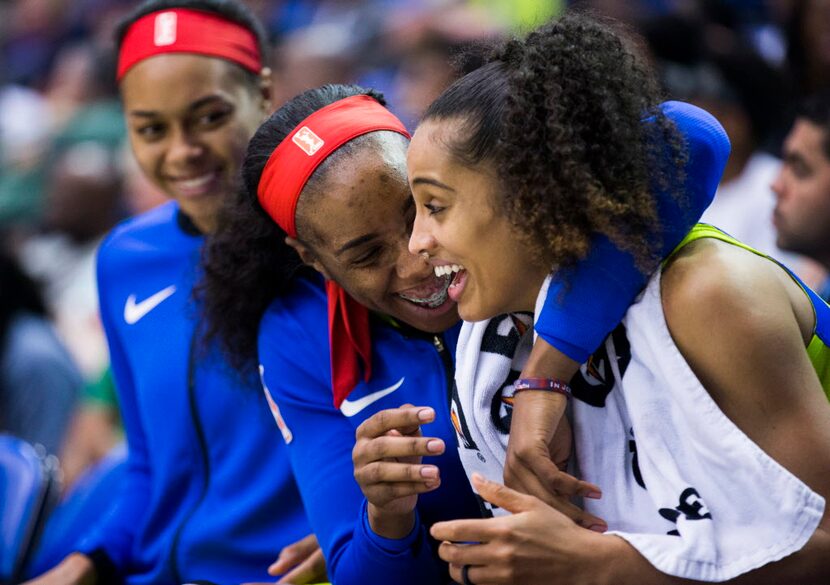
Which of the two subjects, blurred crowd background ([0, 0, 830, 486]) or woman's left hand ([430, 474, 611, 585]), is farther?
blurred crowd background ([0, 0, 830, 486])

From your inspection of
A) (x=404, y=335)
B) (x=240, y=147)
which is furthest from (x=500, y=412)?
(x=240, y=147)

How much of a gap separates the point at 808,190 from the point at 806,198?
0.07ft

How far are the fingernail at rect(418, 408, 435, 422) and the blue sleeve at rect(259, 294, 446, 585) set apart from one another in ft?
1.01

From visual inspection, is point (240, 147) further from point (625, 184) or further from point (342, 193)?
point (625, 184)

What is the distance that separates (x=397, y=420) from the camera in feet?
6.10

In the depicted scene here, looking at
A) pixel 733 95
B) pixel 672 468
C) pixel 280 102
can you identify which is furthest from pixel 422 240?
pixel 280 102

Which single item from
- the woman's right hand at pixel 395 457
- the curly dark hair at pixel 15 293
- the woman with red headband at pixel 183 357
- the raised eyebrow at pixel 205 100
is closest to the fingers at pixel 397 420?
the woman's right hand at pixel 395 457

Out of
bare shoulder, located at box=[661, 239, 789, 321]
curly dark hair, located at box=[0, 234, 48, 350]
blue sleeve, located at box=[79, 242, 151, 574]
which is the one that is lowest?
curly dark hair, located at box=[0, 234, 48, 350]

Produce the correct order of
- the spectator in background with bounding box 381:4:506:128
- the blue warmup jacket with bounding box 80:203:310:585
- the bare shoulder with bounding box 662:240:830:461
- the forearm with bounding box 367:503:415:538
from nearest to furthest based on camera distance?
the bare shoulder with bounding box 662:240:830:461
the forearm with bounding box 367:503:415:538
the blue warmup jacket with bounding box 80:203:310:585
the spectator in background with bounding box 381:4:506:128

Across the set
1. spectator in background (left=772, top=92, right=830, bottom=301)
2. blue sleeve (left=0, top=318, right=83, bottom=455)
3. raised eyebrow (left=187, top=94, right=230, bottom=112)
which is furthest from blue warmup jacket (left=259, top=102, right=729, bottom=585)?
blue sleeve (left=0, top=318, right=83, bottom=455)

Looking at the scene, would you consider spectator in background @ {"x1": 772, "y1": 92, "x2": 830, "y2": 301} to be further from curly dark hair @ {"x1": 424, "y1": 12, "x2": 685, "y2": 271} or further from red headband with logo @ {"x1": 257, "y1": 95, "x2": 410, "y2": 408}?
curly dark hair @ {"x1": 424, "y1": 12, "x2": 685, "y2": 271}

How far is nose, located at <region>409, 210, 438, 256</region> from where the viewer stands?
185 cm

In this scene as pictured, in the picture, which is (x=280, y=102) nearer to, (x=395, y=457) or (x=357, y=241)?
(x=357, y=241)

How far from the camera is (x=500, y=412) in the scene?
6.31 feet
